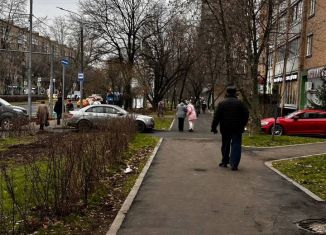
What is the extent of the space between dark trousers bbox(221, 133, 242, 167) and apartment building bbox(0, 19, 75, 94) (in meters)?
38.3

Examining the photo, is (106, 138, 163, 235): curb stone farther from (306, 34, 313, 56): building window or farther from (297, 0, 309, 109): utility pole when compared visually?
(297, 0, 309, 109): utility pole

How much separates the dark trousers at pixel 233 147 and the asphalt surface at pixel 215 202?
0.88 feet

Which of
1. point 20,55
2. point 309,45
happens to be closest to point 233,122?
point 309,45

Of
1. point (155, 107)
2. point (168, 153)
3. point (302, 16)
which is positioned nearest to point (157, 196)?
point (168, 153)

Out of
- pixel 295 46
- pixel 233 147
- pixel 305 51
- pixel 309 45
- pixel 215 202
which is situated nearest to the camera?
pixel 215 202

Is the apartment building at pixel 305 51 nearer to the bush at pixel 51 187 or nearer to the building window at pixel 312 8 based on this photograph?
the building window at pixel 312 8

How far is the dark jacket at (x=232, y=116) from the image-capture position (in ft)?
35.7

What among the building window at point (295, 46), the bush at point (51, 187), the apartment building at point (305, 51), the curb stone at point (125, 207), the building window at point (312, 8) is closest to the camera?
the bush at point (51, 187)

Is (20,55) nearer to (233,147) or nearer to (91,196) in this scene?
(233,147)

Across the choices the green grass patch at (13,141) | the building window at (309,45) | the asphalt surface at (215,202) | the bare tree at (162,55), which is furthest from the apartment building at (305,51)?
the asphalt surface at (215,202)

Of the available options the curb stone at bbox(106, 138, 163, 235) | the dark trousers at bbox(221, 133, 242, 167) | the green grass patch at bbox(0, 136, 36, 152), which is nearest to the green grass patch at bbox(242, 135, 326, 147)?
the dark trousers at bbox(221, 133, 242, 167)

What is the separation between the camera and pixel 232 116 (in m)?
10.9

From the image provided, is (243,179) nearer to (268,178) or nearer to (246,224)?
(268,178)

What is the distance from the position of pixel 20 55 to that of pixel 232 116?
66.7 meters
